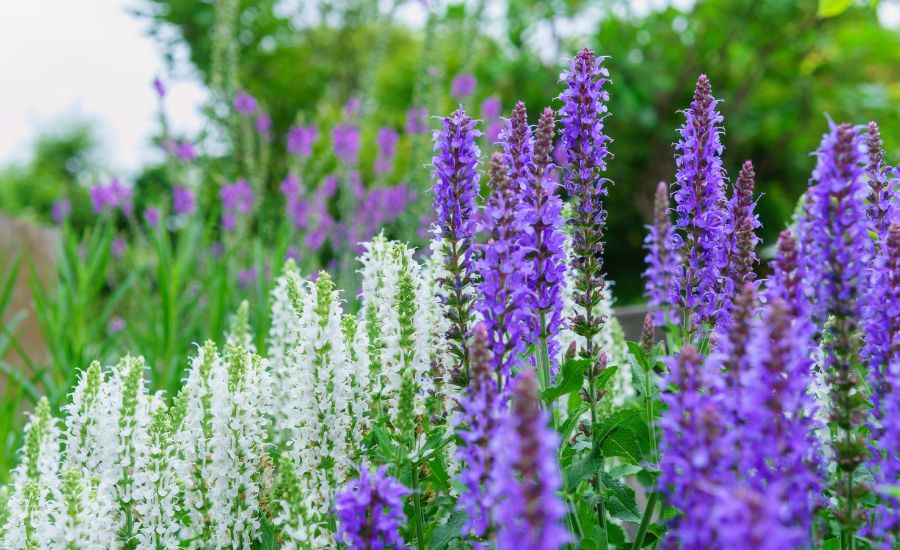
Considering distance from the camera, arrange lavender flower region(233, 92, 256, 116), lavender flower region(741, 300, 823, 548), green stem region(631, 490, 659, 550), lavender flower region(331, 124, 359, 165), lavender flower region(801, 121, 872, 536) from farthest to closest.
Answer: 1. lavender flower region(233, 92, 256, 116)
2. lavender flower region(331, 124, 359, 165)
3. green stem region(631, 490, 659, 550)
4. lavender flower region(801, 121, 872, 536)
5. lavender flower region(741, 300, 823, 548)

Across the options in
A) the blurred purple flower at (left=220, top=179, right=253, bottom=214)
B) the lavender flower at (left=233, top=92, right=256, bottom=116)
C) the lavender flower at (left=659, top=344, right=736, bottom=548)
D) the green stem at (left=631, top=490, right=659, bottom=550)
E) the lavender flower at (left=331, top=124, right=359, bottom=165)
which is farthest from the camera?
the lavender flower at (left=233, top=92, right=256, bottom=116)

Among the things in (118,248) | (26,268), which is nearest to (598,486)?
(118,248)

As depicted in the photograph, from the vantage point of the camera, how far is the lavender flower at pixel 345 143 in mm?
7410

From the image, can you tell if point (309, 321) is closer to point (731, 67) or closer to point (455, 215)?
point (455, 215)

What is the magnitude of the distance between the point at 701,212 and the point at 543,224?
51 centimetres

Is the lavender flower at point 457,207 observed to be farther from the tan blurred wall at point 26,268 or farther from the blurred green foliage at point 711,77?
the blurred green foliage at point 711,77

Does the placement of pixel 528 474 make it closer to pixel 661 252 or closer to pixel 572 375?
pixel 661 252

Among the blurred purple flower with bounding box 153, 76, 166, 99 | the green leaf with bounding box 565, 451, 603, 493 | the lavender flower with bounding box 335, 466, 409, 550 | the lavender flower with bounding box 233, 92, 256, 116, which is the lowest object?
the lavender flower with bounding box 335, 466, 409, 550

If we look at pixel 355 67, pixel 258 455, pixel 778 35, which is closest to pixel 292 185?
pixel 258 455

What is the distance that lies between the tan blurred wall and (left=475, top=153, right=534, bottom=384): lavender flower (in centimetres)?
734

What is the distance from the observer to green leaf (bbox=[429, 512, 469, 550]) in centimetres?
209

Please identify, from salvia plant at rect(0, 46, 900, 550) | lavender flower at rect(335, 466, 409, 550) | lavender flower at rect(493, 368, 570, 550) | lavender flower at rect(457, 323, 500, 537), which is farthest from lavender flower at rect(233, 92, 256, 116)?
lavender flower at rect(493, 368, 570, 550)

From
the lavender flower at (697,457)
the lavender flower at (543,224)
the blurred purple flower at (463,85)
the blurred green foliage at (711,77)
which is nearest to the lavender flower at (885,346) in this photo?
the lavender flower at (697,457)

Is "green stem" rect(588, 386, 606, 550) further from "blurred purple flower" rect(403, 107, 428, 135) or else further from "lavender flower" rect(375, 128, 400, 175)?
"lavender flower" rect(375, 128, 400, 175)
